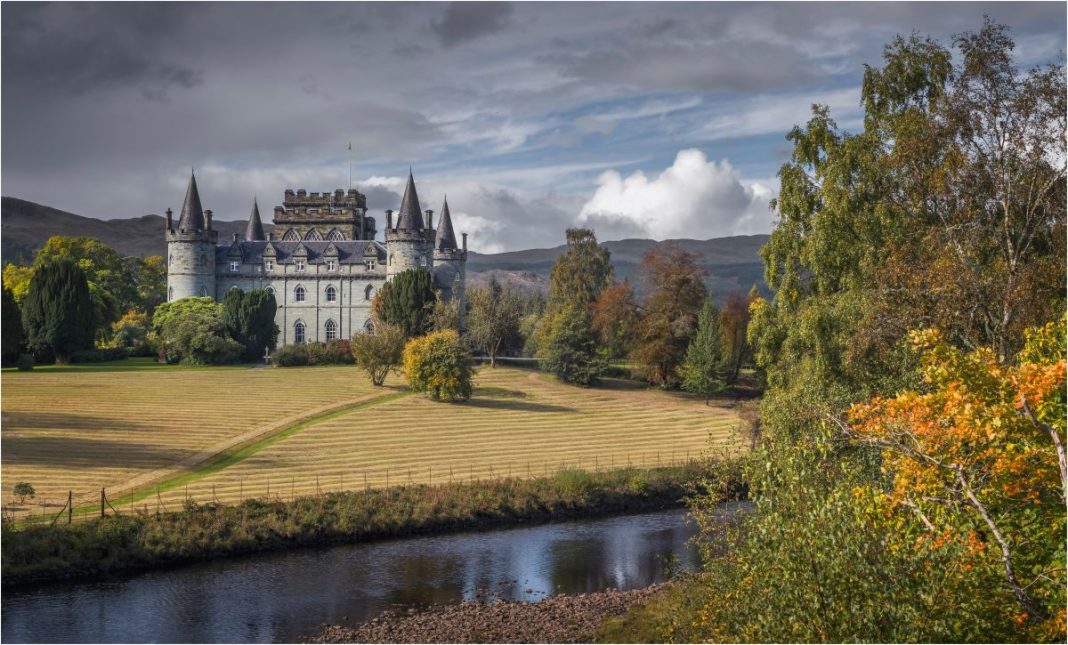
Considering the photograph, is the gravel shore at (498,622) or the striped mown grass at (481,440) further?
the striped mown grass at (481,440)

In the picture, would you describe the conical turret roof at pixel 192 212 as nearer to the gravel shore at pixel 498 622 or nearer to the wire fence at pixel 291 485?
the wire fence at pixel 291 485

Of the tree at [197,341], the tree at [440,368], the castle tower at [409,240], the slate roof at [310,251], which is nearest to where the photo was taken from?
Result: the tree at [440,368]

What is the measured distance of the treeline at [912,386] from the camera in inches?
425

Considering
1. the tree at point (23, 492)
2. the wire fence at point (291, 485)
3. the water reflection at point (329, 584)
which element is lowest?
the water reflection at point (329, 584)

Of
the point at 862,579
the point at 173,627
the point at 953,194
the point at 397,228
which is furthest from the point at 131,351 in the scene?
the point at 862,579

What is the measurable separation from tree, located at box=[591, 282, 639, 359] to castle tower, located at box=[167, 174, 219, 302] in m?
31.5

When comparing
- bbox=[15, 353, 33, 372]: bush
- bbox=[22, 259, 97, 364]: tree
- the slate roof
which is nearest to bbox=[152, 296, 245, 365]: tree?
bbox=[22, 259, 97, 364]: tree

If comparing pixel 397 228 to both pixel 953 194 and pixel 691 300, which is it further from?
pixel 953 194

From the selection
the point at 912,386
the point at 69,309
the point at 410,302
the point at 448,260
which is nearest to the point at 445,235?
the point at 448,260

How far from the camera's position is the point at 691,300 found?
61.6 metres

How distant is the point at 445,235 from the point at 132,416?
126 ft

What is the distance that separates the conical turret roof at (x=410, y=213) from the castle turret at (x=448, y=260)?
3017mm

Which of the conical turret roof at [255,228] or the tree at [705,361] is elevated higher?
the conical turret roof at [255,228]

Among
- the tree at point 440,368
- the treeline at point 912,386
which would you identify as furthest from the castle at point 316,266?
the treeline at point 912,386
